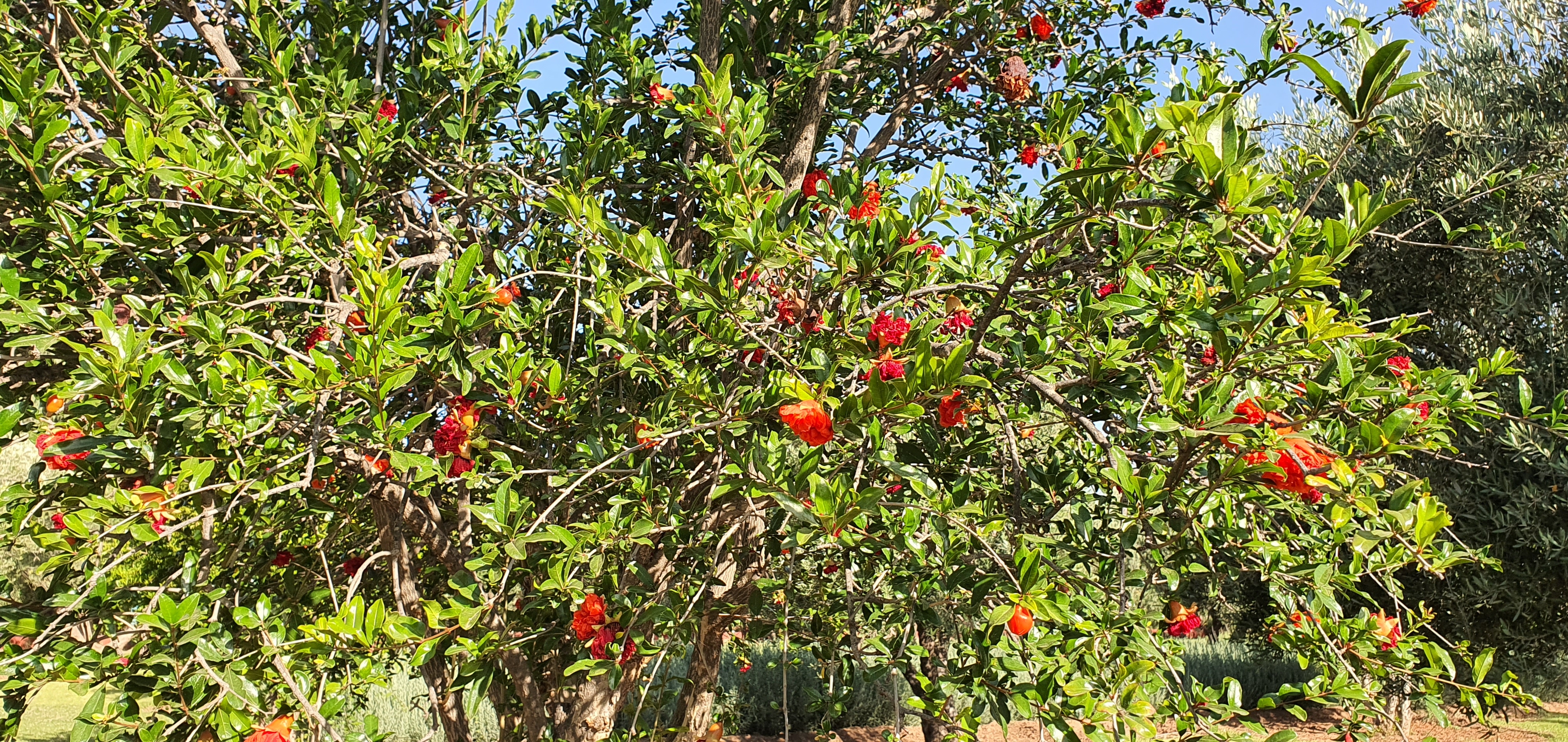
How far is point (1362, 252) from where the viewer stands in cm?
728

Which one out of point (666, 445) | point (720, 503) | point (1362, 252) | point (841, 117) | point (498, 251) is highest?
point (1362, 252)

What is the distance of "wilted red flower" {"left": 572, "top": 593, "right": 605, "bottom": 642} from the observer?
2158mm

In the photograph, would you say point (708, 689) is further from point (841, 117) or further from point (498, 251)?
point (841, 117)

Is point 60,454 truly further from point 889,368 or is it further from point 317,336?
point 889,368

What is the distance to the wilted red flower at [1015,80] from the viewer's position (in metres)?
3.49

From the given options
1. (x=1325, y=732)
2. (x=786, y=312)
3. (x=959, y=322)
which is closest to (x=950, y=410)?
(x=959, y=322)

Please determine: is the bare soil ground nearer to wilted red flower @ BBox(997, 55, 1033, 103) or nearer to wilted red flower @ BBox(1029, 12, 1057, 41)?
wilted red flower @ BBox(997, 55, 1033, 103)

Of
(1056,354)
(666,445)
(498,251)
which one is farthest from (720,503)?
(1056,354)

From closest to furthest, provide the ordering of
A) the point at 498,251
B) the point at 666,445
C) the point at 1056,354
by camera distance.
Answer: the point at 1056,354 < the point at 498,251 < the point at 666,445

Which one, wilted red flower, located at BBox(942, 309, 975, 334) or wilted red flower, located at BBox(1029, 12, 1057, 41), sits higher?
wilted red flower, located at BBox(1029, 12, 1057, 41)

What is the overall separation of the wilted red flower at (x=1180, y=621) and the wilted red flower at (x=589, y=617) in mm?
1560

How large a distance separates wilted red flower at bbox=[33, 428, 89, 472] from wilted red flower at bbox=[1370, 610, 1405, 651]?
119 inches

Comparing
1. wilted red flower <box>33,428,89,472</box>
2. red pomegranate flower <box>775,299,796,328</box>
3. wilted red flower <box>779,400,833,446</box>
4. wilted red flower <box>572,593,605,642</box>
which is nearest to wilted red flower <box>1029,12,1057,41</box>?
red pomegranate flower <box>775,299,796,328</box>

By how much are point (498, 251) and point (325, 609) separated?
1.98 m
